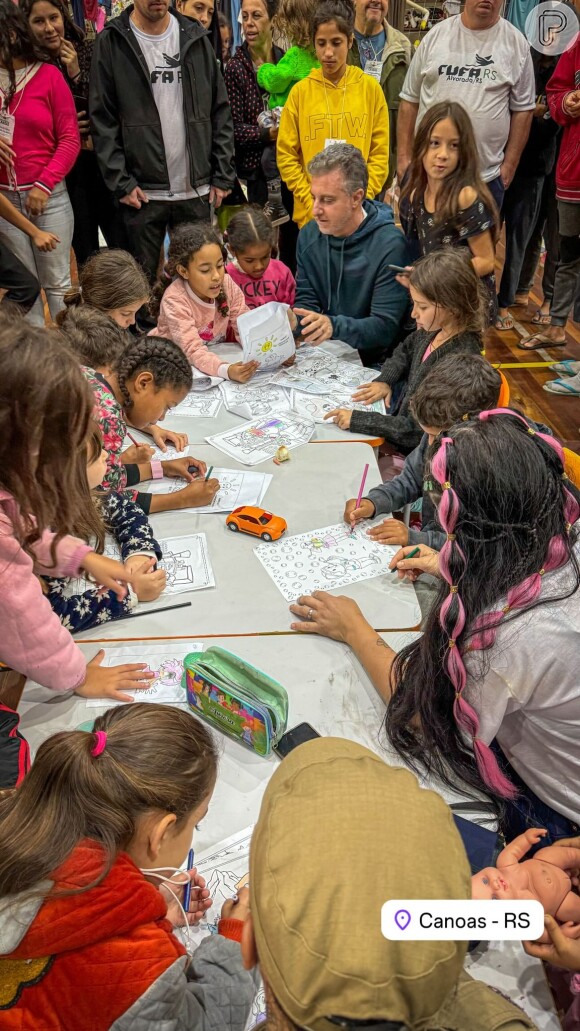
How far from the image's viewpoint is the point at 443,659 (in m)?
1.37

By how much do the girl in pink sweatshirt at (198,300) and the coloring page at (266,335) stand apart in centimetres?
6

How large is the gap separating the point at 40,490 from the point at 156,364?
1.04 m

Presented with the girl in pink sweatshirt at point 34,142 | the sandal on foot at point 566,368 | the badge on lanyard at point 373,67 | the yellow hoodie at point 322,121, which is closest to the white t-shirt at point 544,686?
the girl in pink sweatshirt at point 34,142

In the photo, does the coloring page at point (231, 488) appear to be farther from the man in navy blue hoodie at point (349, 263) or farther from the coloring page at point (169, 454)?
the man in navy blue hoodie at point (349, 263)

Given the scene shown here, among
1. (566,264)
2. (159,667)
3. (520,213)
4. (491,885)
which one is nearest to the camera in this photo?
(491,885)

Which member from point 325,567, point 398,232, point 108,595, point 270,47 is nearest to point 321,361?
point 398,232

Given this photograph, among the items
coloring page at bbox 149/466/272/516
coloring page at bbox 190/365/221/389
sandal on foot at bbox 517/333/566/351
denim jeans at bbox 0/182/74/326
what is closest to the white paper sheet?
coloring page at bbox 190/365/221/389

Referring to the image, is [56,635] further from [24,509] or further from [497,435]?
[497,435]

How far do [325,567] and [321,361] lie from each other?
4.20 ft

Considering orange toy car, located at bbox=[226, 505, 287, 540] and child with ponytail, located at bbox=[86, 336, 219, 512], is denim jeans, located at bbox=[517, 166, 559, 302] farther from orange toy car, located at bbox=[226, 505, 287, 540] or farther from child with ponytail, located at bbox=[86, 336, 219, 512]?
orange toy car, located at bbox=[226, 505, 287, 540]

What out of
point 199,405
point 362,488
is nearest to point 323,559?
point 362,488

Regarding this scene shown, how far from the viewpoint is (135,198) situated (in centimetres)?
374

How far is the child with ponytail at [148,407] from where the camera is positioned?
2111mm

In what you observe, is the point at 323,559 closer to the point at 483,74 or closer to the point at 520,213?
the point at 483,74
